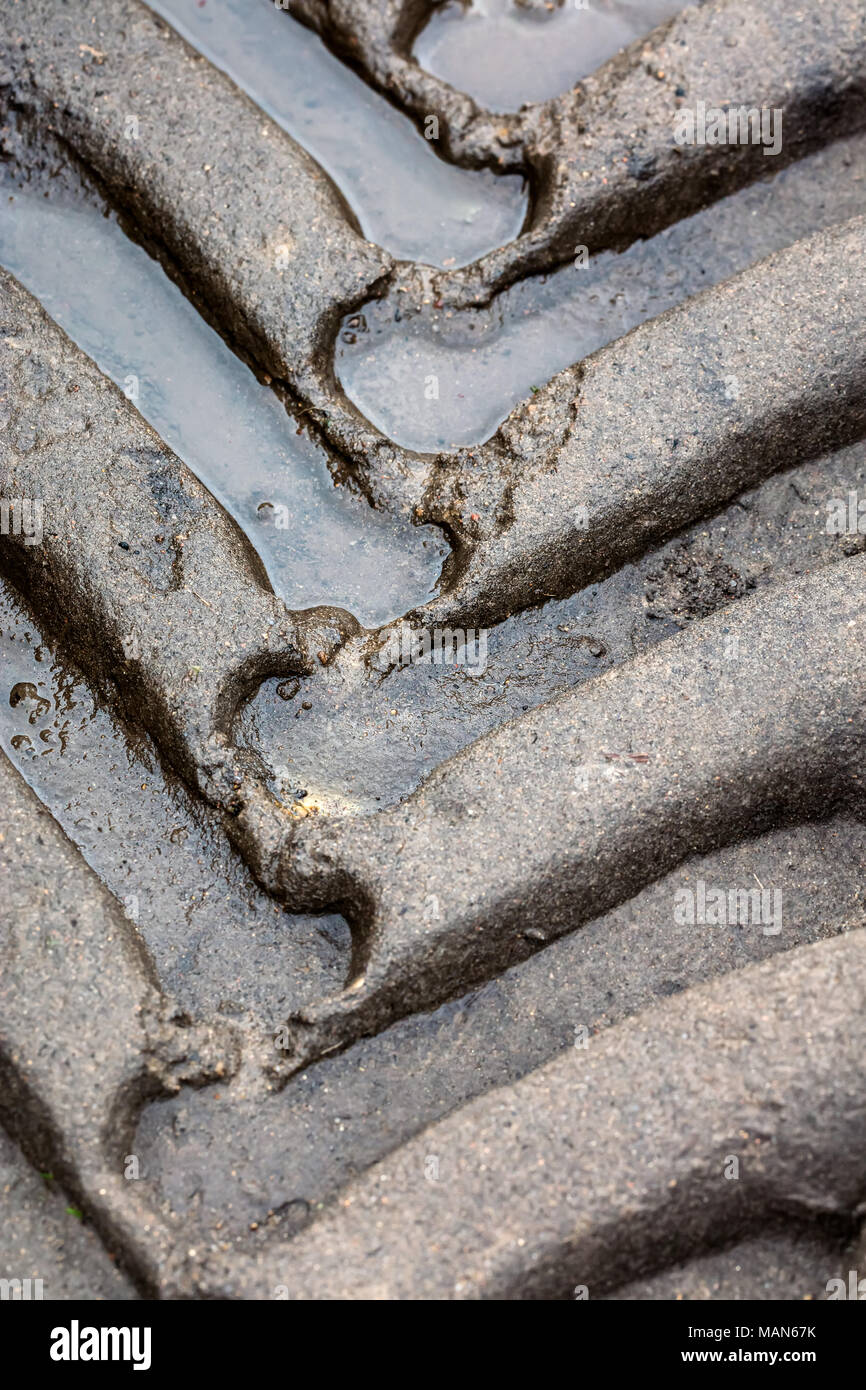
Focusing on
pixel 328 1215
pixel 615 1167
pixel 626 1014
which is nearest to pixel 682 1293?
pixel 615 1167

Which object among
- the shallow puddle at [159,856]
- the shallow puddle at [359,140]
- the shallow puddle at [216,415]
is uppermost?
the shallow puddle at [359,140]

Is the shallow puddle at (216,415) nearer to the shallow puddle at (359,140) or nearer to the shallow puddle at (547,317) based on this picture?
the shallow puddle at (547,317)

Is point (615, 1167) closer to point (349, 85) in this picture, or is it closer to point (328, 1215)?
point (328, 1215)

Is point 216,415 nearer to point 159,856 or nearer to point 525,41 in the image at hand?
point 159,856

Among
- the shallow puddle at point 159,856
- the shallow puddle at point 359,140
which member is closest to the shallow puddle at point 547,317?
the shallow puddle at point 359,140

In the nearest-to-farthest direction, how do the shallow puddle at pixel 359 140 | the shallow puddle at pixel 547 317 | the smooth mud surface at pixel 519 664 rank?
the smooth mud surface at pixel 519 664
the shallow puddle at pixel 547 317
the shallow puddle at pixel 359 140
